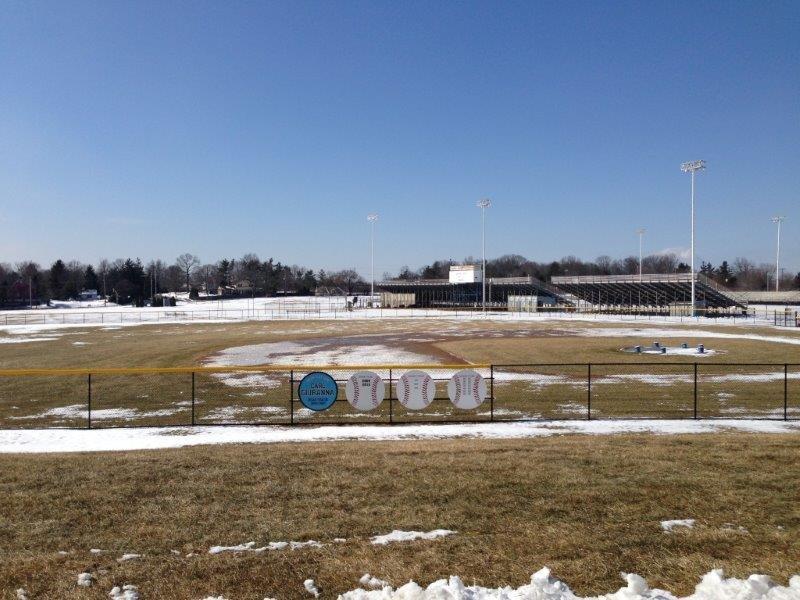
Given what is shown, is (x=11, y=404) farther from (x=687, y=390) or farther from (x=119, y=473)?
(x=687, y=390)

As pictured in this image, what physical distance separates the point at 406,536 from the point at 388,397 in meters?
16.5

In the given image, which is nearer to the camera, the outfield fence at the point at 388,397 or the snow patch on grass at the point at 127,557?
the snow patch on grass at the point at 127,557

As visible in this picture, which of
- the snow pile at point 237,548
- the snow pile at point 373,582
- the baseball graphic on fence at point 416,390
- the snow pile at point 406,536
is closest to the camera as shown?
the snow pile at point 373,582

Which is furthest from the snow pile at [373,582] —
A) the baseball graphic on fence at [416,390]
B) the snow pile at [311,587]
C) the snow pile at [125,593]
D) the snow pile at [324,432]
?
the baseball graphic on fence at [416,390]

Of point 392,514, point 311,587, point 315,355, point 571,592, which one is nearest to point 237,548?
point 311,587

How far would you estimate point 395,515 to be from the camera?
803 centimetres

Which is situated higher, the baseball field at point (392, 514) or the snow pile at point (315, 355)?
the baseball field at point (392, 514)

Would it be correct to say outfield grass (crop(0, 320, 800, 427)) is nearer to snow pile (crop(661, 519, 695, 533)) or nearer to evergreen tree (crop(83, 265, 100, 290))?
snow pile (crop(661, 519, 695, 533))

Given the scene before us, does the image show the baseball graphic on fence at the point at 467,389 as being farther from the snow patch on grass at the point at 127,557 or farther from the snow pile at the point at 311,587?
the snow pile at the point at 311,587

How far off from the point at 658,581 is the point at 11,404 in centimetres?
2343

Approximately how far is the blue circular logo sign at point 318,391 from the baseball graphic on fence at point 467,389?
11.4 ft

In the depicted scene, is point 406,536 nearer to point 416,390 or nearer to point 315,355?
point 416,390

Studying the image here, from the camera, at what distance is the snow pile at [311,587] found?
573 centimetres

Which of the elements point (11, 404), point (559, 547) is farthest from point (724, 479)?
point (11, 404)
